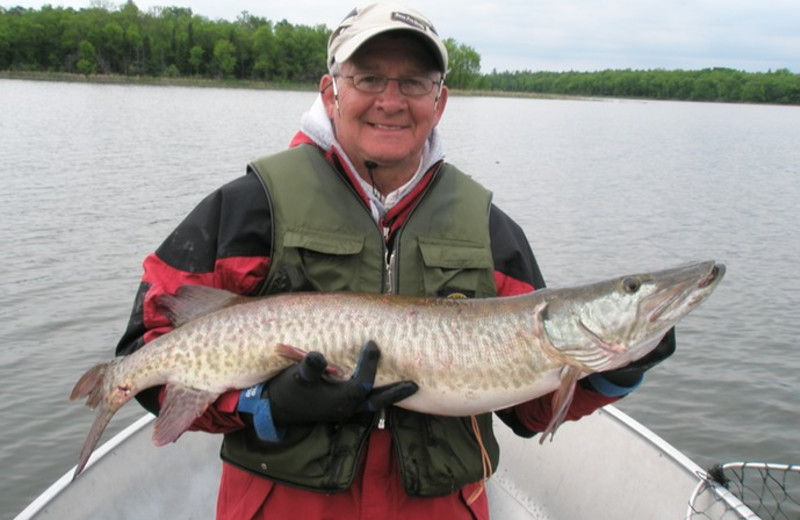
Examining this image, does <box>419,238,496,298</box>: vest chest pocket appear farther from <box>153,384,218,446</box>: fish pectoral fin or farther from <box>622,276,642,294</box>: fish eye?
<box>153,384,218,446</box>: fish pectoral fin

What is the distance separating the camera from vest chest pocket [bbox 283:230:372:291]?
2.63 m

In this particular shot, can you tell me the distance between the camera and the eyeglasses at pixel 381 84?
8.74ft

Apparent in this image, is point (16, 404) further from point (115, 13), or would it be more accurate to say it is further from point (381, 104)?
point (115, 13)

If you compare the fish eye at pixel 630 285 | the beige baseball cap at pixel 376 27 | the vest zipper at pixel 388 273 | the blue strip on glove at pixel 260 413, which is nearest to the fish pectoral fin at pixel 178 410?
the blue strip on glove at pixel 260 413

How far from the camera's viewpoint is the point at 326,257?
106 inches

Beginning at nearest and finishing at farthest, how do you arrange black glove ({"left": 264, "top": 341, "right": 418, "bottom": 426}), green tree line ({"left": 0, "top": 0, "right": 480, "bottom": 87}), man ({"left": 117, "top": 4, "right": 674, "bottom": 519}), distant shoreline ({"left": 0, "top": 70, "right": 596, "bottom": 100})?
1. black glove ({"left": 264, "top": 341, "right": 418, "bottom": 426})
2. man ({"left": 117, "top": 4, "right": 674, "bottom": 519})
3. distant shoreline ({"left": 0, "top": 70, "right": 596, "bottom": 100})
4. green tree line ({"left": 0, "top": 0, "right": 480, "bottom": 87})

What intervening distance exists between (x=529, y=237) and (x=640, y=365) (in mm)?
11270

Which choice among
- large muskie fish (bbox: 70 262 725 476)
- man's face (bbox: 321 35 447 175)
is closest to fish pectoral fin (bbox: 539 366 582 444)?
large muskie fish (bbox: 70 262 725 476)

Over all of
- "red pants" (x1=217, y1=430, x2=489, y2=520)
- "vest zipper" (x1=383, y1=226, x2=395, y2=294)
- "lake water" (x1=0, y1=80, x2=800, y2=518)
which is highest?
"vest zipper" (x1=383, y1=226, x2=395, y2=294)

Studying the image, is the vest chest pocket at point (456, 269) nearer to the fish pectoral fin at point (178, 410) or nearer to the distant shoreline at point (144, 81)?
the fish pectoral fin at point (178, 410)

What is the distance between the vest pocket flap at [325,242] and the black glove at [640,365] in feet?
3.55

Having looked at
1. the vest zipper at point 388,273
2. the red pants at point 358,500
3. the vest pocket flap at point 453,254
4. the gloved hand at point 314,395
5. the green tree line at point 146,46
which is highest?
the green tree line at point 146,46

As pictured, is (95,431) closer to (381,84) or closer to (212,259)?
(212,259)

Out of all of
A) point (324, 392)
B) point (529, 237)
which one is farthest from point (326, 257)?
point (529, 237)
